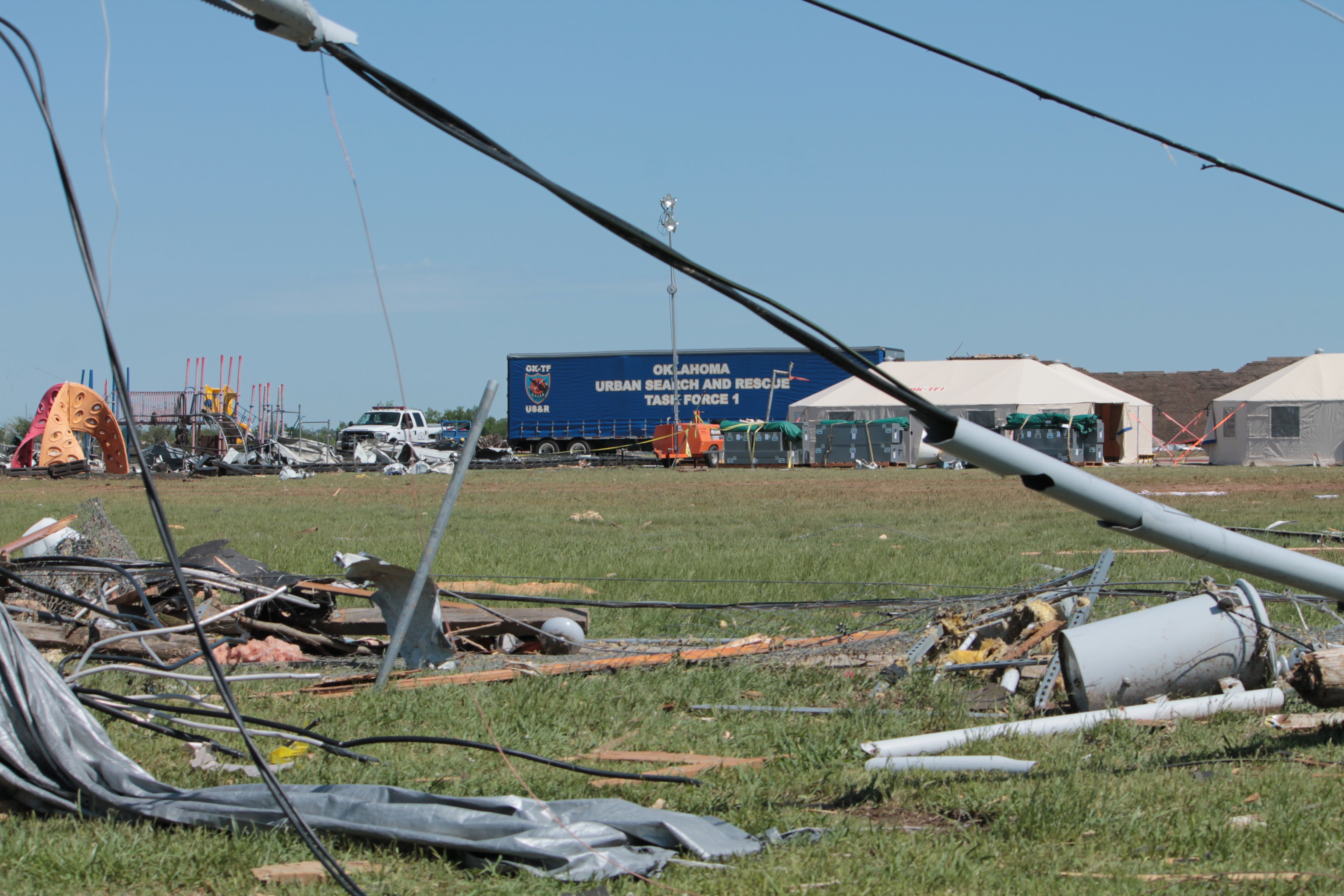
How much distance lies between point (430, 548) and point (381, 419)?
39486 millimetres

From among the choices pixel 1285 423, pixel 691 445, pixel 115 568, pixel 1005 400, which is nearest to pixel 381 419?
pixel 691 445

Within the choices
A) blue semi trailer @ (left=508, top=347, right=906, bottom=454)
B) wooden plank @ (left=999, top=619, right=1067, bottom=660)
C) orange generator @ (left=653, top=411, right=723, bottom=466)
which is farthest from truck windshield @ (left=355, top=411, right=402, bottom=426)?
wooden plank @ (left=999, top=619, right=1067, bottom=660)

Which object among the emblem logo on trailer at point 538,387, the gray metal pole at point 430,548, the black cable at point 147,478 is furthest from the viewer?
the emblem logo on trailer at point 538,387

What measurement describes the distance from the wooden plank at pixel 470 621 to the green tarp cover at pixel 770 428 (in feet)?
103

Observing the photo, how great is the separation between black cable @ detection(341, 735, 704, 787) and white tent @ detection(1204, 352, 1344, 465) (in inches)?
1503

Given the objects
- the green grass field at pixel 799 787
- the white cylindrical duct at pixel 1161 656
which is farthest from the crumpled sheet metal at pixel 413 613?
the white cylindrical duct at pixel 1161 656

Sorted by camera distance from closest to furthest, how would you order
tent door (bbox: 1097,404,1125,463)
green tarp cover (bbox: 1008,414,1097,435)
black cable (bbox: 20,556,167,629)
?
black cable (bbox: 20,556,167,629) < green tarp cover (bbox: 1008,414,1097,435) < tent door (bbox: 1097,404,1125,463)

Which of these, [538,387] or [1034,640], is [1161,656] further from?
[538,387]

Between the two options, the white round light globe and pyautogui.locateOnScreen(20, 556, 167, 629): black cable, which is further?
the white round light globe

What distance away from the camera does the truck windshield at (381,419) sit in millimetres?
43000

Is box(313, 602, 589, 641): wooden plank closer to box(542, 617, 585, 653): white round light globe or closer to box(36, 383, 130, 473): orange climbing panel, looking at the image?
box(542, 617, 585, 653): white round light globe

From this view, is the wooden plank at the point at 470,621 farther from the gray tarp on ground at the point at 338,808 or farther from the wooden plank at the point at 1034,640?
the gray tarp on ground at the point at 338,808

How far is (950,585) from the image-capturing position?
8.66 m

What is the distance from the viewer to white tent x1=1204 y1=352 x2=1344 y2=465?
3619cm
